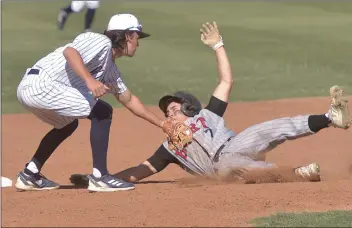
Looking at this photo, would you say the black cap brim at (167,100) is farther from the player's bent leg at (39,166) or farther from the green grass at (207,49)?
the green grass at (207,49)

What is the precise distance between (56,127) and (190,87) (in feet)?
22.1

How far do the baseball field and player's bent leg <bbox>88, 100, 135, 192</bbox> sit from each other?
0.48ft

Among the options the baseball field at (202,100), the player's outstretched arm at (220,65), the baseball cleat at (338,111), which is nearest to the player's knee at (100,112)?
the baseball field at (202,100)

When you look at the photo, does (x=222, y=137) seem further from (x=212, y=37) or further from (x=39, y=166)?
(x=39, y=166)

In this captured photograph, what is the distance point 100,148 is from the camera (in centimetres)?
727

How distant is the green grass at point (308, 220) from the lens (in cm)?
579

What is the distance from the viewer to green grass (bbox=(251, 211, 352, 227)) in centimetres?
579

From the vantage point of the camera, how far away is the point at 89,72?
23.2 feet

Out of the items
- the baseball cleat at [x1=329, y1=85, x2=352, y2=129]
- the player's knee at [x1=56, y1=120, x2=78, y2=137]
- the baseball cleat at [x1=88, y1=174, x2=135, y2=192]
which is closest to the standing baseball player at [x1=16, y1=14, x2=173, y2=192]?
the baseball cleat at [x1=88, y1=174, x2=135, y2=192]

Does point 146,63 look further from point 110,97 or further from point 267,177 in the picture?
point 267,177

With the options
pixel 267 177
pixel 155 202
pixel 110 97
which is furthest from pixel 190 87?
pixel 155 202

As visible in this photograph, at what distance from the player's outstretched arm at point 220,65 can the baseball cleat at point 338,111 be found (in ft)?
3.60

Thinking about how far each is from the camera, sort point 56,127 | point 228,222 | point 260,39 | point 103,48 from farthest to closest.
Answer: point 260,39, point 56,127, point 103,48, point 228,222

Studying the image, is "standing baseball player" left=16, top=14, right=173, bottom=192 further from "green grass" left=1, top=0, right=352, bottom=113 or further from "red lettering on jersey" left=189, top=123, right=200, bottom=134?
"green grass" left=1, top=0, right=352, bottom=113
